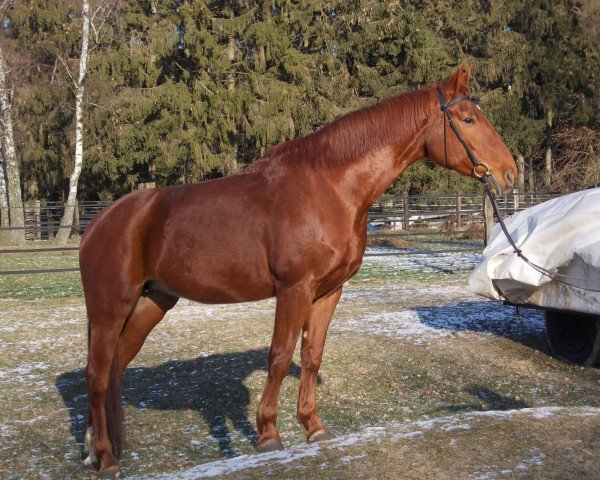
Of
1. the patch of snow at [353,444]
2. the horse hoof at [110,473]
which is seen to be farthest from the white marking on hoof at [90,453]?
the patch of snow at [353,444]

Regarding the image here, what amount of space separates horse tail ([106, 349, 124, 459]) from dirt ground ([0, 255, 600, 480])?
0.49 ft

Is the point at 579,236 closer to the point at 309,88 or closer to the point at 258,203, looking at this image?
the point at 258,203

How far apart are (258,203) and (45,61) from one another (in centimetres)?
2649

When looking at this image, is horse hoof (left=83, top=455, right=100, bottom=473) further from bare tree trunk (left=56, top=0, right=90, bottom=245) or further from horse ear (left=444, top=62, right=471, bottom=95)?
bare tree trunk (left=56, top=0, right=90, bottom=245)

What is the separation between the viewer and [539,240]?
19.7ft

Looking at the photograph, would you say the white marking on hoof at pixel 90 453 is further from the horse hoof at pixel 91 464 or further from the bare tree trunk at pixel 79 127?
the bare tree trunk at pixel 79 127

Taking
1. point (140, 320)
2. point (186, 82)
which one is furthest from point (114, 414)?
point (186, 82)

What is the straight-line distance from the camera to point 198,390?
5875mm

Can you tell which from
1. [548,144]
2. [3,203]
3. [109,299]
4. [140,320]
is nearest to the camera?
[109,299]

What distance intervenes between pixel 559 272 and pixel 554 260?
4.5 inches

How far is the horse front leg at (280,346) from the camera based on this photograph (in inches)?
156

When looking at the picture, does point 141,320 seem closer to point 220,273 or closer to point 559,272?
point 220,273

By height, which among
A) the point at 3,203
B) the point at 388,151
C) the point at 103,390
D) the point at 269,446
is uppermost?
the point at 388,151

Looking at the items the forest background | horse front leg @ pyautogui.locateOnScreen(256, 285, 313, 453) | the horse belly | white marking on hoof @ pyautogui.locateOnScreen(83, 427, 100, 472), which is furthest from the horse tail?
the forest background
